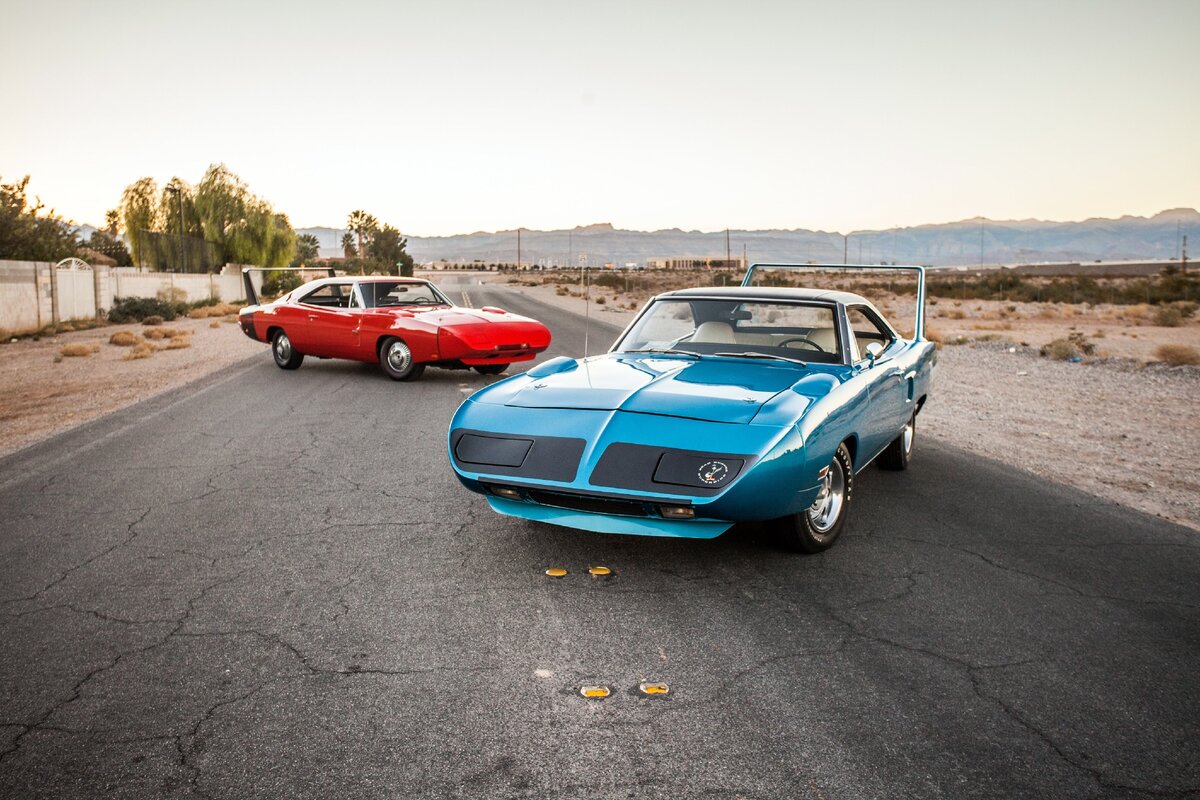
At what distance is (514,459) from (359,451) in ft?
11.6

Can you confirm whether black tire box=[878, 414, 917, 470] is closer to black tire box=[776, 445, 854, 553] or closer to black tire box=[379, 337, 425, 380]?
black tire box=[776, 445, 854, 553]

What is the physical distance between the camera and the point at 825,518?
16.5ft

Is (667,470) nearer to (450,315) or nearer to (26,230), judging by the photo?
(450,315)

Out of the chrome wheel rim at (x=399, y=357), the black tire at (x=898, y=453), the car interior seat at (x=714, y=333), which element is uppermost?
the car interior seat at (x=714, y=333)

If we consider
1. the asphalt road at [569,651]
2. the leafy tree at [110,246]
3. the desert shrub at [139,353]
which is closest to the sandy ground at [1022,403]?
the desert shrub at [139,353]

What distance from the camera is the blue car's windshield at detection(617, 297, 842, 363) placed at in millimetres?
5883

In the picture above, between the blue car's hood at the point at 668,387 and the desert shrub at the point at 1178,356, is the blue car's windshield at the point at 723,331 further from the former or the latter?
the desert shrub at the point at 1178,356

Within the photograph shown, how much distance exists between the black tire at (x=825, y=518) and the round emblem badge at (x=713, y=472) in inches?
28.4

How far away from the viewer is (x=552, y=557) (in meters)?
4.90

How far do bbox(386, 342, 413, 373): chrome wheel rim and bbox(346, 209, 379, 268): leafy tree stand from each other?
4388 inches

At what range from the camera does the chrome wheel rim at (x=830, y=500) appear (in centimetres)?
498

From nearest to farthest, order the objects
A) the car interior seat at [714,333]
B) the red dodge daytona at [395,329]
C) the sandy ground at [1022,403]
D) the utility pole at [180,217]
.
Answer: the car interior seat at [714,333] → the sandy ground at [1022,403] → the red dodge daytona at [395,329] → the utility pole at [180,217]

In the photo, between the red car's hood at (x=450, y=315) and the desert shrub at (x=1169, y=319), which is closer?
the red car's hood at (x=450, y=315)

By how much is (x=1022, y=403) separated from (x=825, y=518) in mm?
8564
